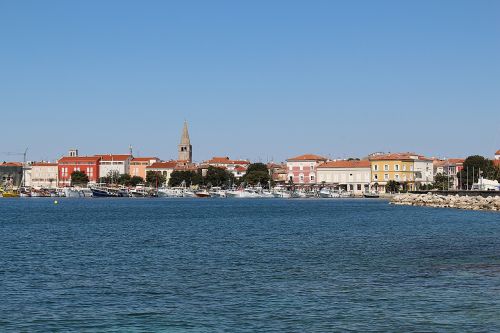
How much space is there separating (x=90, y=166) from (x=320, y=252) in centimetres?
16321

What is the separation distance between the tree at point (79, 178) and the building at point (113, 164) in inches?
396

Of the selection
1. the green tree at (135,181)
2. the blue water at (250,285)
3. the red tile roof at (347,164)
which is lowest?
the blue water at (250,285)

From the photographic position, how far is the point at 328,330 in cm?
1578

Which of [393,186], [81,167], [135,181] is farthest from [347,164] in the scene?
[81,167]

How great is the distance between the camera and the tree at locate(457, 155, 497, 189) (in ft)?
424

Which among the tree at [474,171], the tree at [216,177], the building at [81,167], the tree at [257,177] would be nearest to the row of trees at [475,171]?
the tree at [474,171]

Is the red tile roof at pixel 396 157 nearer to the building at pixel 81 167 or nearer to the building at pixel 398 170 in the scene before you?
the building at pixel 398 170

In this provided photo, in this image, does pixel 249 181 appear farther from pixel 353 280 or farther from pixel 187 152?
pixel 353 280

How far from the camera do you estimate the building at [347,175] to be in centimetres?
15962

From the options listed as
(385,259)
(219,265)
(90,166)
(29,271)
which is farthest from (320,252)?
(90,166)

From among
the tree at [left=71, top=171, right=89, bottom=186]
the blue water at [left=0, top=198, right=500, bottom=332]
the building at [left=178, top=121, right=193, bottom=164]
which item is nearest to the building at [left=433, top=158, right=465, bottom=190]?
the building at [left=178, top=121, right=193, bottom=164]

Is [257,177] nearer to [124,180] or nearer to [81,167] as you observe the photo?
[124,180]

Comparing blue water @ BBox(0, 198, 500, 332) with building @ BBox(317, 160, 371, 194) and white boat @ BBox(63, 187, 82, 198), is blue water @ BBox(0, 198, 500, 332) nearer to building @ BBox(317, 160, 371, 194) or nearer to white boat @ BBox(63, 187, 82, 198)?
building @ BBox(317, 160, 371, 194)

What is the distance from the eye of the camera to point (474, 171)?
133 meters
